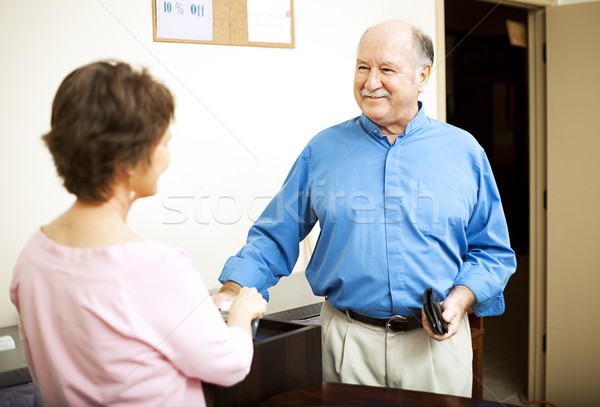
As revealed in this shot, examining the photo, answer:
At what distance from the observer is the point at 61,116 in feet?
2.85

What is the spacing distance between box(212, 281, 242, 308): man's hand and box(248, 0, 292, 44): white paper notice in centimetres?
116

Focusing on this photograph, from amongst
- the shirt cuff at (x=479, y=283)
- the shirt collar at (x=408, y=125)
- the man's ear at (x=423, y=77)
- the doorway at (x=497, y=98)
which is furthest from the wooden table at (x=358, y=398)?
the doorway at (x=497, y=98)

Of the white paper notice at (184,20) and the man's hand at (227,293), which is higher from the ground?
the white paper notice at (184,20)

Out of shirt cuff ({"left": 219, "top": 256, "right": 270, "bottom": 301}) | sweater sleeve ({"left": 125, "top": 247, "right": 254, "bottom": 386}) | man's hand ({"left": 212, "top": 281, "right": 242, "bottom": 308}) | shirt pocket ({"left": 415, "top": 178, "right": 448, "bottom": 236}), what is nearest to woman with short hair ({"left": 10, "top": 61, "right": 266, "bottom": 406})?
sweater sleeve ({"left": 125, "top": 247, "right": 254, "bottom": 386})

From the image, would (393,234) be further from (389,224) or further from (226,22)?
(226,22)

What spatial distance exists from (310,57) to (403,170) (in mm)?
1047

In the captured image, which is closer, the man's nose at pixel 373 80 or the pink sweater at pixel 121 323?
the pink sweater at pixel 121 323

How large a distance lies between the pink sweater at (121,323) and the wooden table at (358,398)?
0.24m

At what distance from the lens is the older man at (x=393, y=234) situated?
150 centimetres

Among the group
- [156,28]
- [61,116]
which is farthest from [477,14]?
[61,116]

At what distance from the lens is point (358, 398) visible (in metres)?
1.14

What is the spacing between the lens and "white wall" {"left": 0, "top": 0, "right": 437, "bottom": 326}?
1803mm

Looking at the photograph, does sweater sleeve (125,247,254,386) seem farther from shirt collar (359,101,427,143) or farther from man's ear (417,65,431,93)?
man's ear (417,65,431,93)

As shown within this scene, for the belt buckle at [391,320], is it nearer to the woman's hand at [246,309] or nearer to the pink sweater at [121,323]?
the woman's hand at [246,309]
